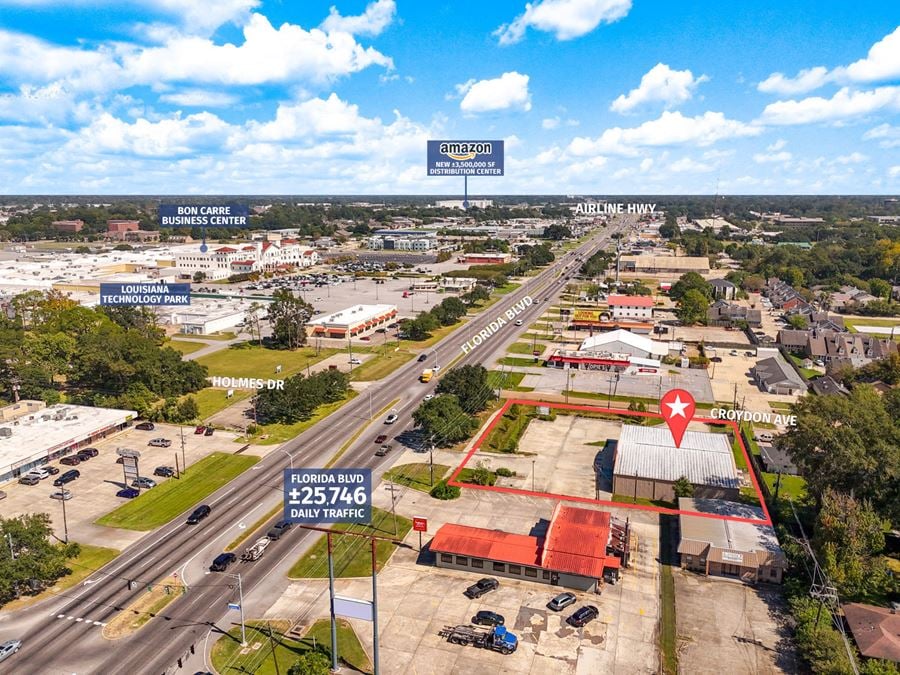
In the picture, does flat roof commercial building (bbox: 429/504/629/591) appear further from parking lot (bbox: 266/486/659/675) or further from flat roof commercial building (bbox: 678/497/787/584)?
flat roof commercial building (bbox: 678/497/787/584)

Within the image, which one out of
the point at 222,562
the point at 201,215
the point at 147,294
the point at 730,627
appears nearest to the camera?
the point at 730,627

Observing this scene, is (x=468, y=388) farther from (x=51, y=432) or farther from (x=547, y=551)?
(x=51, y=432)

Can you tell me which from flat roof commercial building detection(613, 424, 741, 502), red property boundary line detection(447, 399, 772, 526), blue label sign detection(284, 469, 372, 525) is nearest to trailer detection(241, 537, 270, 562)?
blue label sign detection(284, 469, 372, 525)

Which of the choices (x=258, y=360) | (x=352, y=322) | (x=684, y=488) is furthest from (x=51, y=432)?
(x=684, y=488)

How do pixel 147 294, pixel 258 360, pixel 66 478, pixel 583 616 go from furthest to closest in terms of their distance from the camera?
pixel 258 360
pixel 147 294
pixel 66 478
pixel 583 616

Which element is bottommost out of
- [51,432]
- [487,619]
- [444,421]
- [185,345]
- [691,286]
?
[487,619]

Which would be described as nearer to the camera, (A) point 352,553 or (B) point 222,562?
(B) point 222,562

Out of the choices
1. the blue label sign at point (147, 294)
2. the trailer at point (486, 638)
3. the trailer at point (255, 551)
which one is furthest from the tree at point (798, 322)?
the trailer at point (255, 551)
